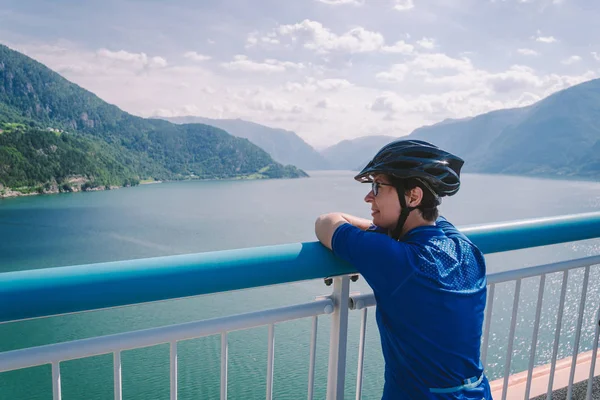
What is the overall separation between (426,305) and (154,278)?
0.65 metres

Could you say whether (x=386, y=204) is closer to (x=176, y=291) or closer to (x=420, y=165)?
(x=420, y=165)

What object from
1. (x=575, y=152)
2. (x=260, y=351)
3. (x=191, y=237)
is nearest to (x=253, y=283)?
(x=260, y=351)

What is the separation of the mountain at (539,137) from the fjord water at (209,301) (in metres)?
50.1

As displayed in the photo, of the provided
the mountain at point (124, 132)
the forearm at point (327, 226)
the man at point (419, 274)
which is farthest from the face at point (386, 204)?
the mountain at point (124, 132)

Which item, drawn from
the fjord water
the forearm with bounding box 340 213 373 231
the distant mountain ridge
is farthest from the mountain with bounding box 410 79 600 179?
the forearm with bounding box 340 213 373 231

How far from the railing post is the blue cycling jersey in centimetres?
16

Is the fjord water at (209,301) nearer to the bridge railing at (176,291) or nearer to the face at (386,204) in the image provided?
the bridge railing at (176,291)

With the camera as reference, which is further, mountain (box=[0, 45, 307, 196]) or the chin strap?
mountain (box=[0, 45, 307, 196])

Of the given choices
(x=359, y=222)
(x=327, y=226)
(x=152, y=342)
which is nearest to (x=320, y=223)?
(x=327, y=226)

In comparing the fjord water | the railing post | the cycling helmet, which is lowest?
the fjord water

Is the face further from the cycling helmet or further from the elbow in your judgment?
the elbow

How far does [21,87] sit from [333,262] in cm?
15804

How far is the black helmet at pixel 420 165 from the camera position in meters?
1.27

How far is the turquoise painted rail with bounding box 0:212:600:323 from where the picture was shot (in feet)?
3.14
